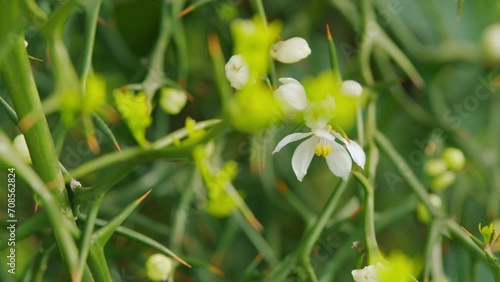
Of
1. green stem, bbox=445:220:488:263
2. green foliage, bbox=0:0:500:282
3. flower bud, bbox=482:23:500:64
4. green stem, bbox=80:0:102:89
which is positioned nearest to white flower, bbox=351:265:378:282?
green foliage, bbox=0:0:500:282

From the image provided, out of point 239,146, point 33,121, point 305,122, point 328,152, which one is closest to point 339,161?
point 328,152

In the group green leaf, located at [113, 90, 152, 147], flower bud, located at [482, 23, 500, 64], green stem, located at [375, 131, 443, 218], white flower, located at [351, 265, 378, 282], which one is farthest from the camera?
flower bud, located at [482, 23, 500, 64]

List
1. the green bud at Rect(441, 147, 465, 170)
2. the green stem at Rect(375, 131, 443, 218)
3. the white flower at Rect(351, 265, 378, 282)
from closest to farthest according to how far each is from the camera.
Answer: the white flower at Rect(351, 265, 378, 282)
the green stem at Rect(375, 131, 443, 218)
the green bud at Rect(441, 147, 465, 170)

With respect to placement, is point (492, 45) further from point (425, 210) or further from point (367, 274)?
point (367, 274)

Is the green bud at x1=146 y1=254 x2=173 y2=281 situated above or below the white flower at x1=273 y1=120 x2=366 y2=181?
below

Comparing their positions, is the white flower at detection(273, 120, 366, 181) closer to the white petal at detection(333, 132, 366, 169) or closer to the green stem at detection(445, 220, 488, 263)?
the white petal at detection(333, 132, 366, 169)

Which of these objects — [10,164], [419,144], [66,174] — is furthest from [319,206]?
[10,164]

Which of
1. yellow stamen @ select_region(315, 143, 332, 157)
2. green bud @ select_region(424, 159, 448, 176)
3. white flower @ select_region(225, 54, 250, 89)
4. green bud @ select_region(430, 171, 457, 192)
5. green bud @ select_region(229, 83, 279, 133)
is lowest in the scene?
green bud @ select_region(430, 171, 457, 192)
